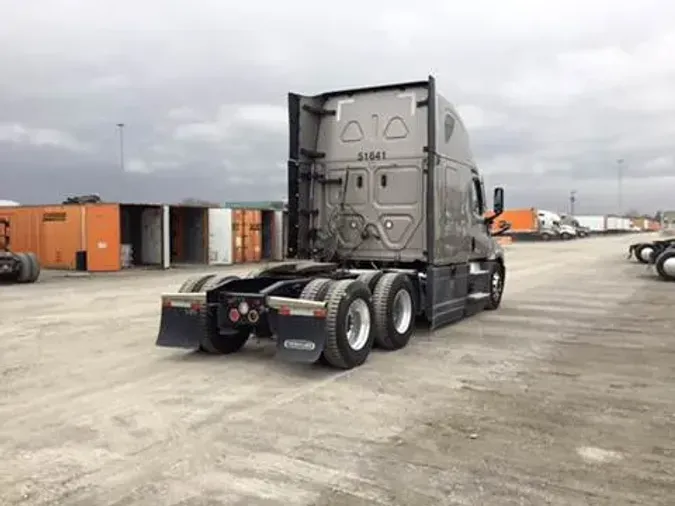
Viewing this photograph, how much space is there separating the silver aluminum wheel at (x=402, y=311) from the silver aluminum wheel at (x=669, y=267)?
14459mm

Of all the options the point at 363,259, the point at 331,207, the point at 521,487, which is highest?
the point at 331,207

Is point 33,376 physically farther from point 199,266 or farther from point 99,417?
point 199,266

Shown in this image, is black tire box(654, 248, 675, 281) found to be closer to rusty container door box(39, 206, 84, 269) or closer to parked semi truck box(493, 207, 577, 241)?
rusty container door box(39, 206, 84, 269)

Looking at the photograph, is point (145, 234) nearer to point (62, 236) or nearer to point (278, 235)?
point (62, 236)

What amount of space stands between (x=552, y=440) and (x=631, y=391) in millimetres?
2107

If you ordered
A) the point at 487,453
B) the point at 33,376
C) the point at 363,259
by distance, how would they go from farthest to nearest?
the point at 363,259 → the point at 33,376 → the point at 487,453

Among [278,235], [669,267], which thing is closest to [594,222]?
[278,235]

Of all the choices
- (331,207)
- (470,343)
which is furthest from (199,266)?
(470,343)

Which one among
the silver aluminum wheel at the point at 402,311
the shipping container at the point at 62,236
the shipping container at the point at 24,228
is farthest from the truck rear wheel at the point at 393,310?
the shipping container at the point at 24,228

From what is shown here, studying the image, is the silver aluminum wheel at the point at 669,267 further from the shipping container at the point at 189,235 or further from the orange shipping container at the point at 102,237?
the orange shipping container at the point at 102,237

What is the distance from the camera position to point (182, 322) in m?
8.47

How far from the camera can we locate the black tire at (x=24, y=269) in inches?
802

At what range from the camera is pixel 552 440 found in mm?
5324

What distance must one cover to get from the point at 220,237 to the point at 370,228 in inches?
766
